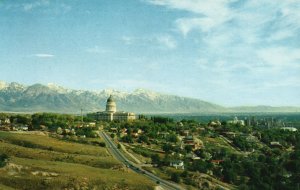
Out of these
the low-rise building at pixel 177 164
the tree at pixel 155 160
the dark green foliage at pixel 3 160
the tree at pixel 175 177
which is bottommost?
the tree at pixel 175 177

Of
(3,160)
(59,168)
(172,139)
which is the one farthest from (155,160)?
(172,139)

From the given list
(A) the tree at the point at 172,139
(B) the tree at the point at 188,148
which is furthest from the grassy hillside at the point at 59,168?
(A) the tree at the point at 172,139

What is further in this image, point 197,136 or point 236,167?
point 197,136

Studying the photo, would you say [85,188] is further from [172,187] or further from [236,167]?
[236,167]

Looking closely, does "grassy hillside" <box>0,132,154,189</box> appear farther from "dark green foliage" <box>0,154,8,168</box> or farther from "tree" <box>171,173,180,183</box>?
"tree" <box>171,173,180,183</box>

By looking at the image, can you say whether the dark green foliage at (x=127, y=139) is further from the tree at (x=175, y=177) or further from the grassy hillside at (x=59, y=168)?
the tree at (x=175, y=177)

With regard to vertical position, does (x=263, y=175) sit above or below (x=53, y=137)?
below

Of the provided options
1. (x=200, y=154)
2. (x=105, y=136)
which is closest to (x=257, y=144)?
(x=200, y=154)

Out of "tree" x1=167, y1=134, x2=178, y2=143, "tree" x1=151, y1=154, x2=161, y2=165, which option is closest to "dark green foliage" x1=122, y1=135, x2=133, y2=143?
"tree" x1=167, y1=134, x2=178, y2=143
